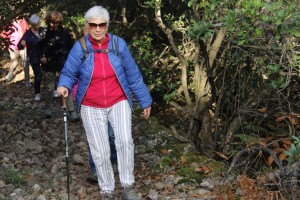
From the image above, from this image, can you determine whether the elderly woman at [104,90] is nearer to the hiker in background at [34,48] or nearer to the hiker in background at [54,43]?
the hiker in background at [54,43]

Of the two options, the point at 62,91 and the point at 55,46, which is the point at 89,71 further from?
the point at 55,46

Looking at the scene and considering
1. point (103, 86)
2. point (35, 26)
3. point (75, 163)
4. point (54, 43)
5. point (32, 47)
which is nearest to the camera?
point (103, 86)

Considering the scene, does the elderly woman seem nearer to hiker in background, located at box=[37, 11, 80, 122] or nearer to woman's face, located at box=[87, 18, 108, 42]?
woman's face, located at box=[87, 18, 108, 42]

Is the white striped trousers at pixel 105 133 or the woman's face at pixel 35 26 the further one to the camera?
the woman's face at pixel 35 26

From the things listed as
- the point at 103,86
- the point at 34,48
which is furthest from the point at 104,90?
the point at 34,48

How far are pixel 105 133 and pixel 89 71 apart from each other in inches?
28.0

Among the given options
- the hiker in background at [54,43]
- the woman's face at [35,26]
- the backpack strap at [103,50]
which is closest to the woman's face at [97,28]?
the backpack strap at [103,50]

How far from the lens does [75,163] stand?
7.85 metres

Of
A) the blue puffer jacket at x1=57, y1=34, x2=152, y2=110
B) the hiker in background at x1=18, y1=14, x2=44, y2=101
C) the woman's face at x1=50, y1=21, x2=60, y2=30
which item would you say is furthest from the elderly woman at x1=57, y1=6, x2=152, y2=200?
the hiker in background at x1=18, y1=14, x2=44, y2=101

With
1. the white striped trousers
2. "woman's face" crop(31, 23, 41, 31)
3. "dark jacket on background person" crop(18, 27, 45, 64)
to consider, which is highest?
"woman's face" crop(31, 23, 41, 31)

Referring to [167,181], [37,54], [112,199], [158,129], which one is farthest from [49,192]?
[37,54]

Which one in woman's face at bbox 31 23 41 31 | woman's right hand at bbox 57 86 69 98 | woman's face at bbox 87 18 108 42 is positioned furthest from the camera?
woman's face at bbox 31 23 41 31

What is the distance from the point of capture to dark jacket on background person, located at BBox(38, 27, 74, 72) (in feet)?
30.5

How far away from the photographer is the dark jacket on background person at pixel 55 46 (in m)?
9.30
